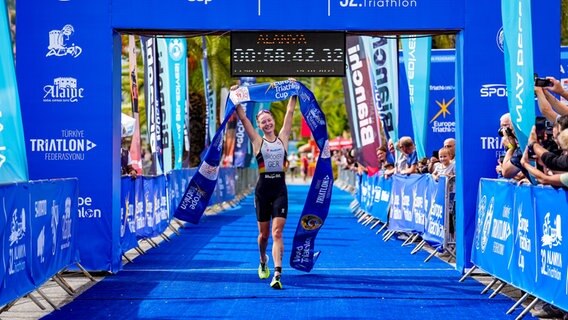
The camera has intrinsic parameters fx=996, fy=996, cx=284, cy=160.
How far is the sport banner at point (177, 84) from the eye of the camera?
20516mm

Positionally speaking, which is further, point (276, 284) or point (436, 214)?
point (436, 214)

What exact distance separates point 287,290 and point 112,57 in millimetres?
4020

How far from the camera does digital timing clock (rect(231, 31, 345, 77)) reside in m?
12.6

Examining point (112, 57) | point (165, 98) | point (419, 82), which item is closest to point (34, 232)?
point (112, 57)

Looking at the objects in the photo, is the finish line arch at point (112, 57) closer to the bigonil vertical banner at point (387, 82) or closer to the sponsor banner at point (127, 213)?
the sponsor banner at point (127, 213)

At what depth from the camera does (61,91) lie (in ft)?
41.8

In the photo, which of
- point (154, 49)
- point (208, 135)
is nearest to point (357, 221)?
point (208, 135)

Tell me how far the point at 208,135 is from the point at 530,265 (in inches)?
767

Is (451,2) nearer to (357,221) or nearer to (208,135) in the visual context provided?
(357,221)

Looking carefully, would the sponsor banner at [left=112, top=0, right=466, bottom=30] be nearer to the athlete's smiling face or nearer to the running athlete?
the running athlete

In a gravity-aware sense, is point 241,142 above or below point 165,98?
below

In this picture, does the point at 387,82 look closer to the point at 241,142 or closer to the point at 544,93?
the point at 544,93

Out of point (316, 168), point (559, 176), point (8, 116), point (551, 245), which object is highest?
point (8, 116)

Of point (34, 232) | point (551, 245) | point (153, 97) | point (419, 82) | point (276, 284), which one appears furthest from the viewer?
point (153, 97)
